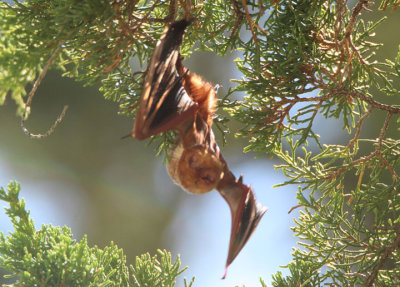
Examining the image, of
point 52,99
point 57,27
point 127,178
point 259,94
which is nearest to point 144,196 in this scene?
point 127,178

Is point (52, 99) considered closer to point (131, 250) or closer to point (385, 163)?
point (131, 250)

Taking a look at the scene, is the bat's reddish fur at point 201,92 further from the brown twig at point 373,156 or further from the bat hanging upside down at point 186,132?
the brown twig at point 373,156

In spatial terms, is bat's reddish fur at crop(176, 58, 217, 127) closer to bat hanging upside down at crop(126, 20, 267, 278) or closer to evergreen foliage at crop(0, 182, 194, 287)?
bat hanging upside down at crop(126, 20, 267, 278)

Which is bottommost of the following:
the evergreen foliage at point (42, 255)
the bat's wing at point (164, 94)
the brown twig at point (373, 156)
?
the evergreen foliage at point (42, 255)

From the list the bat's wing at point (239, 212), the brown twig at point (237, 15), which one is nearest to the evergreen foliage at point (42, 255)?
the bat's wing at point (239, 212)

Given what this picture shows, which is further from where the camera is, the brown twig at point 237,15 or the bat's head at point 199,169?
the brown twig at point 237,15

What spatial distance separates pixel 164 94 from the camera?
2.98 feet

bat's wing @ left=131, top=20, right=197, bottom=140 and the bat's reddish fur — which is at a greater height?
the bat's reddish fur

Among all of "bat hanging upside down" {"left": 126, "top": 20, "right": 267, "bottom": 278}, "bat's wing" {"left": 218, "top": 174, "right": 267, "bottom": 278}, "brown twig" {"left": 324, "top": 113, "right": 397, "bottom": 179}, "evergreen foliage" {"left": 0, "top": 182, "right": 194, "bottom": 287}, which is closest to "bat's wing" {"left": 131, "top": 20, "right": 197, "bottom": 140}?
"bat hanging upside down" {"left": 126, "top": 20, "right": 267, "bottom": 278}

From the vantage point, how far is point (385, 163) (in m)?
1.26

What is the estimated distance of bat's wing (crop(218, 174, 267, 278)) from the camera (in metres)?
0.97

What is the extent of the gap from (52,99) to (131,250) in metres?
1.32

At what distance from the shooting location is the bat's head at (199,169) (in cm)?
88

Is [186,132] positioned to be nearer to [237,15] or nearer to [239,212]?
[239,212]
